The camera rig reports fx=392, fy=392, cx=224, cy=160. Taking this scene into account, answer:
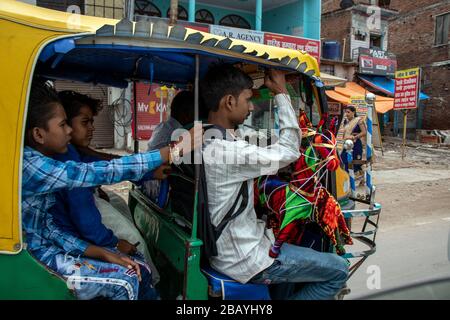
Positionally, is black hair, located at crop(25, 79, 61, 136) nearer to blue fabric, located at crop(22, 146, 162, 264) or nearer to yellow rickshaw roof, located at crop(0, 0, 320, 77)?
blue fabric, located at crop(22, 146, 162, 264)

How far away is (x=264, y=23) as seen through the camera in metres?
16.2

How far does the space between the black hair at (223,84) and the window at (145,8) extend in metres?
11.9

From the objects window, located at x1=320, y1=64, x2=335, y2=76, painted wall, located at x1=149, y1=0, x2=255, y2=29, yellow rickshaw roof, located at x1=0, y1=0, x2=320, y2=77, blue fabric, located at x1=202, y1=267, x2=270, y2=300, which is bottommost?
blue fabric, located at x1=202, y1=267, x2=270, y2=300

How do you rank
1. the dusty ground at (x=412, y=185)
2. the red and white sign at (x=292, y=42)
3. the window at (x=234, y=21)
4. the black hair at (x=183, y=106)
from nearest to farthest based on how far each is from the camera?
1. the black hair at (x=183, y=106)
2. the dusty ground at (x=412, y=185)
3. the red and white sign at (x=292, y=42)
4. the window at (x=234, y=21)

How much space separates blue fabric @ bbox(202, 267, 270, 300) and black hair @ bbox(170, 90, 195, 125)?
129cm

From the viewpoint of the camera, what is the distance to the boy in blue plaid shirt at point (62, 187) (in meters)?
1.66

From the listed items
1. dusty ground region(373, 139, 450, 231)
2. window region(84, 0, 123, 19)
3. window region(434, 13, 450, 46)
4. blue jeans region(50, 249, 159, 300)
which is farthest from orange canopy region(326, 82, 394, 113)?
blue jeans region(50, 249, 159, 300)

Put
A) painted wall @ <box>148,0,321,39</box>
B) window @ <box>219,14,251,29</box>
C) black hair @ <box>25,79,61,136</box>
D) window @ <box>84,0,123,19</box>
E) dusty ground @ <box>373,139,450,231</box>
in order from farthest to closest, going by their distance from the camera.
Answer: window @ <box>219,14,251,29</box> < painted wall @ <box>148,0,321,39</box> < window @ <box>84,0,123,19</box> < dusty ground @ <box>373,139,450,231</box> < black hair @ <box>25,79,61,136</box>

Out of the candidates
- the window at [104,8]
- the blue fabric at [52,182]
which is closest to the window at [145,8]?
the window at [104,8]

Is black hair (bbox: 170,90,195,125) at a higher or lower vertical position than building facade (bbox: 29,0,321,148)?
lower

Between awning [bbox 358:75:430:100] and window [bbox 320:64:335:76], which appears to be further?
awning [bbox 358:75:430:100]

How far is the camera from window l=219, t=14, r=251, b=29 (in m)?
14.9

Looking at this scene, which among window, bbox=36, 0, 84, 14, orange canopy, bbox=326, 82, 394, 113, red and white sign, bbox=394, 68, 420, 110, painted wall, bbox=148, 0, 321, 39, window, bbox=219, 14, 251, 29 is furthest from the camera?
orange canopy, bbox=326, 82, 394, 113

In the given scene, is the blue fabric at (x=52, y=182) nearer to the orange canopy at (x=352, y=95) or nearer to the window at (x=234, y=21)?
the window at (x=234, y=21)
